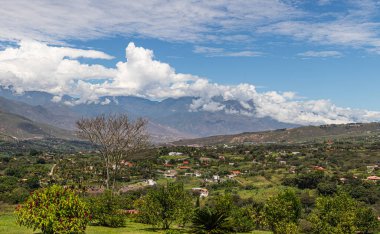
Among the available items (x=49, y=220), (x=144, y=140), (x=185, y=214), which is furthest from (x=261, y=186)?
(x=49, y=220)

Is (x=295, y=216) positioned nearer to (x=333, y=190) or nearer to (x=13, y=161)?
(x=333, y=190)

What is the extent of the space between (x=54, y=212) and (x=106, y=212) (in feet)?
49.2

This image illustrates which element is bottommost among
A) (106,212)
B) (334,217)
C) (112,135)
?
(106,212)

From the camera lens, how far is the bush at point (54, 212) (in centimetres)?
3269

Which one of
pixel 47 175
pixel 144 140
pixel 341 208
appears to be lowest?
pixel 47 175

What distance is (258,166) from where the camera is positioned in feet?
514

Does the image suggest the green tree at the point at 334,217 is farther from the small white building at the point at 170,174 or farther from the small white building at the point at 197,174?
the small white building at the point at 197,174

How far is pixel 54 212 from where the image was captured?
32906mm

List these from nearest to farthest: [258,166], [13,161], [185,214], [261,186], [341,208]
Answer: [185,214], [341,208], [261,186], [258,166], [13,161]

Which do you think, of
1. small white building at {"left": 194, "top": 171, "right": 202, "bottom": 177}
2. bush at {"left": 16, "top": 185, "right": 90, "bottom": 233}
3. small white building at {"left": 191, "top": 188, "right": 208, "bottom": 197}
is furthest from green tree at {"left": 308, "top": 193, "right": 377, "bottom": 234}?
small white building at {"left": 194, "top": 171, "right": 202, "bottom": 177}

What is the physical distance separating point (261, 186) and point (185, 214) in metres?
82.6

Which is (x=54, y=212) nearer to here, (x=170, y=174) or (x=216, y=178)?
(x=216, y=178)

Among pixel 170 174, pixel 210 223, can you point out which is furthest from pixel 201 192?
pixel 210 223

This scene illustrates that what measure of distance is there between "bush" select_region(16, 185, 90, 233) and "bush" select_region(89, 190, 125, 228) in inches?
499
